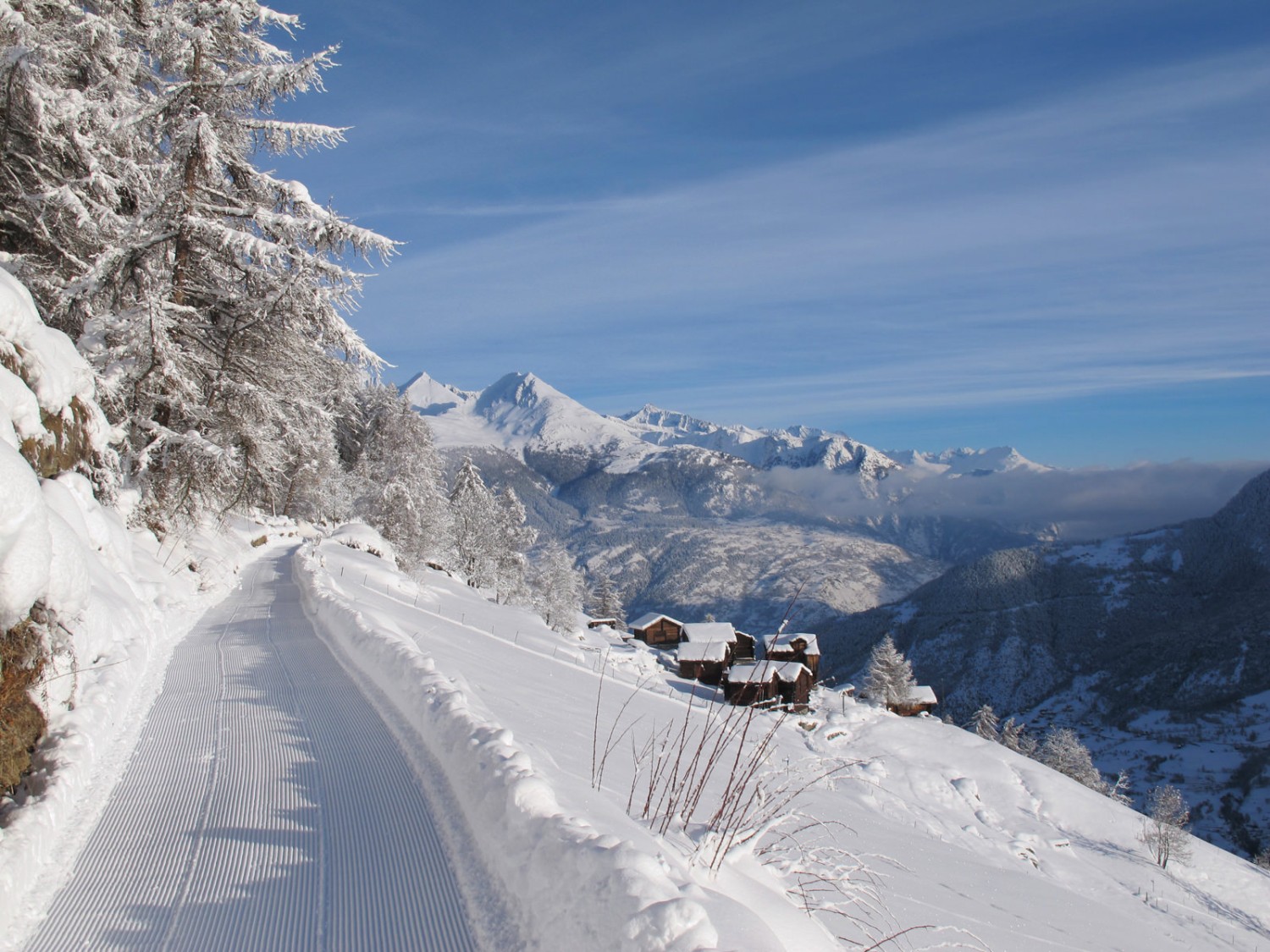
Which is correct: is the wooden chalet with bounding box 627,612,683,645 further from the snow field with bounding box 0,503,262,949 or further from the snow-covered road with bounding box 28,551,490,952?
the snow-covered road with bounding box 28,551,490,952

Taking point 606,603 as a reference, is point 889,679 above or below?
below

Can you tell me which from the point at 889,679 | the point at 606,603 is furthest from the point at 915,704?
the point at 606,603

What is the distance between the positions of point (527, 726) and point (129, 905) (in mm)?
3628

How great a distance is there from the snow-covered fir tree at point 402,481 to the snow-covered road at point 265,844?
22.8m

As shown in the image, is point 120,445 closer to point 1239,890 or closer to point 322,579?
point 322,579

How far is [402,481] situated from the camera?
34312mm

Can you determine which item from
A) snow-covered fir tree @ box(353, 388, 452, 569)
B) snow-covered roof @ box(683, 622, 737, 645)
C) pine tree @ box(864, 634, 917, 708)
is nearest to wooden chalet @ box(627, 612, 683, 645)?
snow-covered roof @ box(683, 622, 737, 645)

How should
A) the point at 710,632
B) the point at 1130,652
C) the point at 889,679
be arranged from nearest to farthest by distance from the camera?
the point at 889,679, the point at 710,632, the point at 1130,652

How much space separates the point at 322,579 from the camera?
13180 mm

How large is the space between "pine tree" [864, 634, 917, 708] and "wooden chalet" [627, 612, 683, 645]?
18.0m

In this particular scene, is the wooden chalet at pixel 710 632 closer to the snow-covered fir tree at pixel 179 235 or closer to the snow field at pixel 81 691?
the snow-covered fir tree at pixel 179 235

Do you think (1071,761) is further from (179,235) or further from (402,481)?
(179,235)

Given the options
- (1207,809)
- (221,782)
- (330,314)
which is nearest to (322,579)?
(330,314)

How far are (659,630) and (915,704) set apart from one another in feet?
72.9
